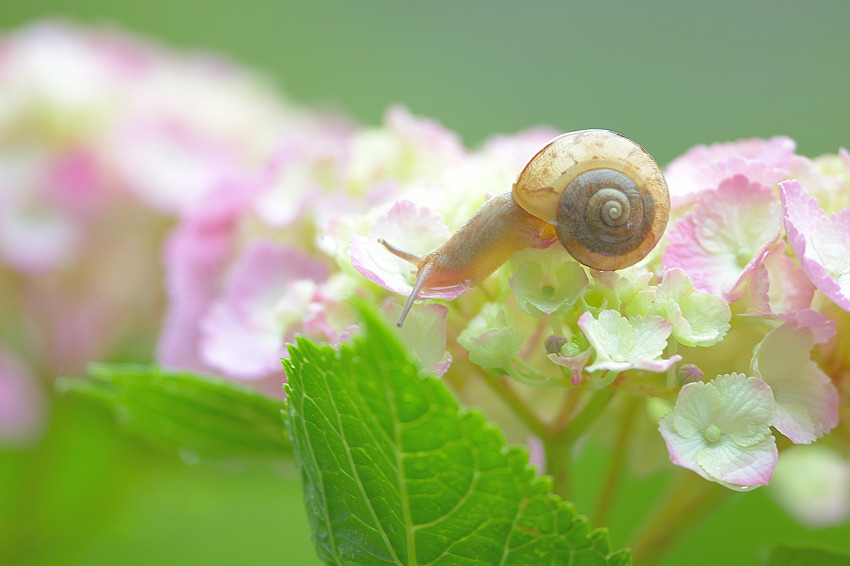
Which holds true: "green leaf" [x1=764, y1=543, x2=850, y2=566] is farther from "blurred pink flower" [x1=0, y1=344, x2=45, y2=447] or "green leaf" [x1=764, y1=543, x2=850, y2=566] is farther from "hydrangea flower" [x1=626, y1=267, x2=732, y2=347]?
"blurred pink flower" [x1=0, y1=344, x2=45, y2=447]

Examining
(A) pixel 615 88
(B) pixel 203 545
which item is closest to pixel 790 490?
(B) pixel 203 545

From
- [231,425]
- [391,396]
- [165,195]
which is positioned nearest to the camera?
[391,396]

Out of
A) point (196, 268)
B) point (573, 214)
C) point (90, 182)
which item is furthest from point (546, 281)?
point (90, 182)

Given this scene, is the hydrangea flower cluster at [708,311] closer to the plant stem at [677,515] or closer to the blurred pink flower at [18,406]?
the plant stem at [677,515]

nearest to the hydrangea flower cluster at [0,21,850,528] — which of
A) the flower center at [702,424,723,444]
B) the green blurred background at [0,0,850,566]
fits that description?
the flower center at [702,424,723,444]

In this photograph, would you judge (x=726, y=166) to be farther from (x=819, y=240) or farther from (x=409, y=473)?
(x=409, y=473)

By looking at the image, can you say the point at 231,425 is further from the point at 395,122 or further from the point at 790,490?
the point at 790,490
